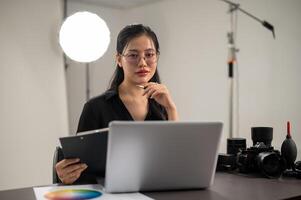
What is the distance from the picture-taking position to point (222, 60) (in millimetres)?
3070

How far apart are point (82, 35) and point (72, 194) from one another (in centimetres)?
182

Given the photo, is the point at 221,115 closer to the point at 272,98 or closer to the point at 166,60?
the point at 272,98

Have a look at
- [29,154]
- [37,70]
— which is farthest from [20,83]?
[29,154]

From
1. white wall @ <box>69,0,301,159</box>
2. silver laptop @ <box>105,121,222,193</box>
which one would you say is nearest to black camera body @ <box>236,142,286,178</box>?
silver laptop @ <box>105,121,222,193</box>

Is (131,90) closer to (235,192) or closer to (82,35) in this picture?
(235,192)

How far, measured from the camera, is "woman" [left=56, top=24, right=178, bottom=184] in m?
1.49

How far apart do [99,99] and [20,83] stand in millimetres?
1436

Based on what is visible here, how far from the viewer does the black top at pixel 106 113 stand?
158 cm

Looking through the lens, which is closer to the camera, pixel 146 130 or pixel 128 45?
pixel 146 130

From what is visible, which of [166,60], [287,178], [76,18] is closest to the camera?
[287,178]

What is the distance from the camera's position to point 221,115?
3.08m

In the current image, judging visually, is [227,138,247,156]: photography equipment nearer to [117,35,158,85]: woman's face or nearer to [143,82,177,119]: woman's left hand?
[143,82,177,119]: woman's left hand

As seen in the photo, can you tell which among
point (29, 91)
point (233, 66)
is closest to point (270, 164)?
point (233, 66)

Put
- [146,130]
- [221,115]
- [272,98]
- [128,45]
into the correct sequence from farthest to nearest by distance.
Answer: [221,115]
[272,98]
[128,45]
[146,130]
